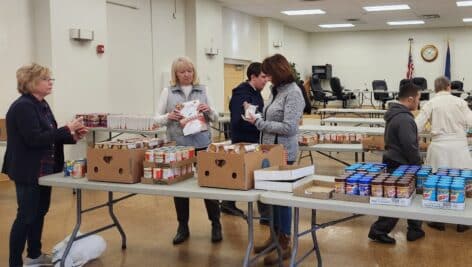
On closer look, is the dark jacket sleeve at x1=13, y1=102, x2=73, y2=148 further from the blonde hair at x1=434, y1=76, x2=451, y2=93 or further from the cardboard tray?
the blonde hair at x1=434, y1=76, x2=451, y2=93

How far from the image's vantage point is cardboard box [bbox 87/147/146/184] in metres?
2.84

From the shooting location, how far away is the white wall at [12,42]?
20.7ft

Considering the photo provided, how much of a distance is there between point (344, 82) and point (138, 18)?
1041 centimetres

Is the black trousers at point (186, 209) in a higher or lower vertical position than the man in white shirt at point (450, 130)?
lower

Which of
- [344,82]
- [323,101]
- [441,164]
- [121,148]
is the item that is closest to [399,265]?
[441,164]

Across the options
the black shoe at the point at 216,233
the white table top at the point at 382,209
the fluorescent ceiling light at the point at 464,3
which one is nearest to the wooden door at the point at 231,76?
the fluorescent ceiling light at the point at 464,3

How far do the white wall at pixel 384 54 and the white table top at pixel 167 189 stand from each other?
1507 centimetres

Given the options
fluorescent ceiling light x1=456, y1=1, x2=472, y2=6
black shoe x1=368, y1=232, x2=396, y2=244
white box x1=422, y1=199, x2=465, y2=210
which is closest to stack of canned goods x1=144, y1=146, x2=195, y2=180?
white box x1=422, y1=199, x2=465, y2=210

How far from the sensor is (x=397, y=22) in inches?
580

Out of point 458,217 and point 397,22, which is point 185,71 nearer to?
point 458,217

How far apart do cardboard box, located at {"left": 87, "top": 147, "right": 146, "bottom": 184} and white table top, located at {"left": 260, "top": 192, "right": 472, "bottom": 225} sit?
31.4 inches

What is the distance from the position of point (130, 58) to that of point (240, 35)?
Answer: 4.55 m

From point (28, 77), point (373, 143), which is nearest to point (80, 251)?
point (28, 77)

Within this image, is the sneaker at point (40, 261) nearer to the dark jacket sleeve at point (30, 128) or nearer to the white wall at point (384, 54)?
the dark jacket sleeve at point (30, 128)
